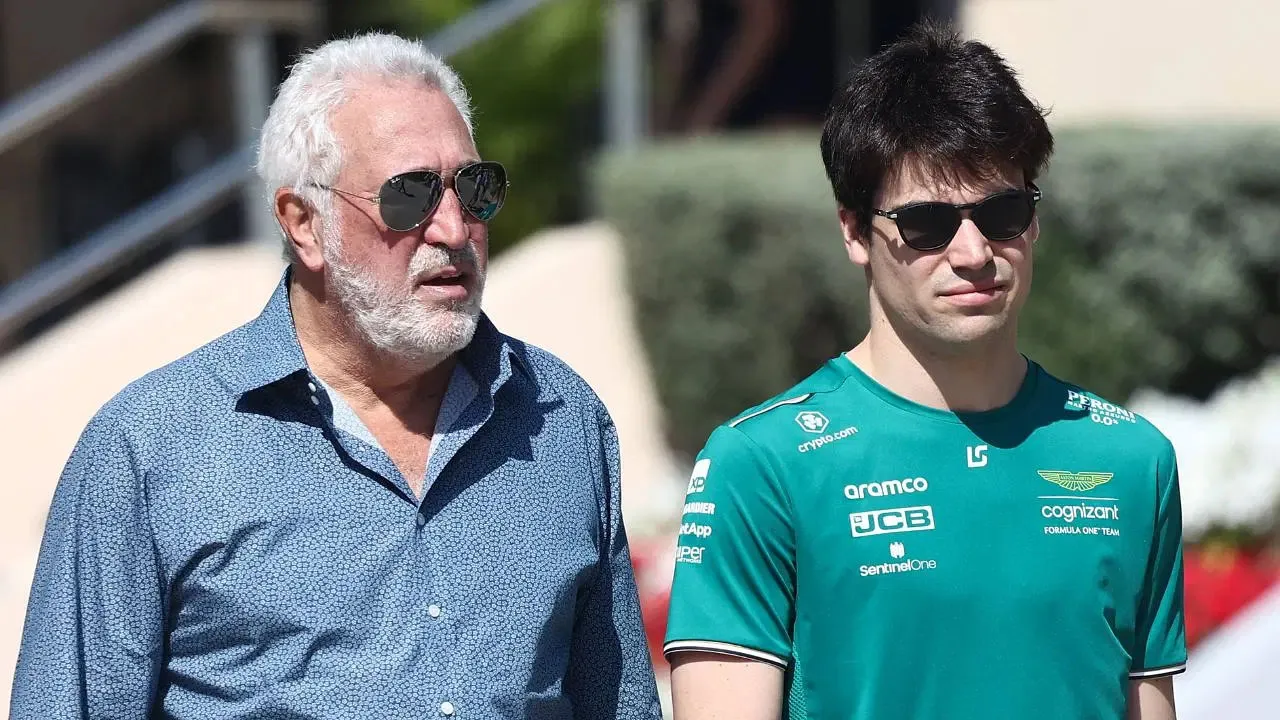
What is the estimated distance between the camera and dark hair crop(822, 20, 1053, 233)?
2809 millimetres

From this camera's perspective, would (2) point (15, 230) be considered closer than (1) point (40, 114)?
No

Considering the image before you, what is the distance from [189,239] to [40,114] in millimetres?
2142

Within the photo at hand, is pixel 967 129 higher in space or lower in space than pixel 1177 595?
→ higher

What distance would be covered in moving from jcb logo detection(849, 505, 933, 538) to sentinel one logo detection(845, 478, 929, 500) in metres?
0.03

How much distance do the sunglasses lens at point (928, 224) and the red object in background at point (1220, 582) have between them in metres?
3.59

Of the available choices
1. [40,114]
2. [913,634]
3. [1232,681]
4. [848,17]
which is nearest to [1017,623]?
[913,634]

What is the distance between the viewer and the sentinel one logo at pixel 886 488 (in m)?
2.74

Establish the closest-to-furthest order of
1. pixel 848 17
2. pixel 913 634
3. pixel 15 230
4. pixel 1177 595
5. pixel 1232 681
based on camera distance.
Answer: pixel 913 634 → pixel 1177 595 → pixel 1232 681 → pixel 848 17 → pixel 15 230

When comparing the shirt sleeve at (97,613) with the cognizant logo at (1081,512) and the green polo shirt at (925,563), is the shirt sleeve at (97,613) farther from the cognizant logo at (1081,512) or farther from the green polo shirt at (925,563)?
the cognizant logo at (1081,512)

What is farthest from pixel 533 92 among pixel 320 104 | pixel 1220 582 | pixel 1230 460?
pixel 320 104

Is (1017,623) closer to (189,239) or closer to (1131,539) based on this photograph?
(1131,539)

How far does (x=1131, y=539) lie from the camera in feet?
9.15

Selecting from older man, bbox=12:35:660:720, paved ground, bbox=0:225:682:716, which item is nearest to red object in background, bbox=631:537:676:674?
paved ground, bbox=0:225:682:716

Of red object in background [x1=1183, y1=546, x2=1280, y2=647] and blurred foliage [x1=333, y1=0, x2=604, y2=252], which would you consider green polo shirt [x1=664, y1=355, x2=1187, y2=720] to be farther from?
blurred foliage [x1=333, y1=0, x2=604, y2=252]
